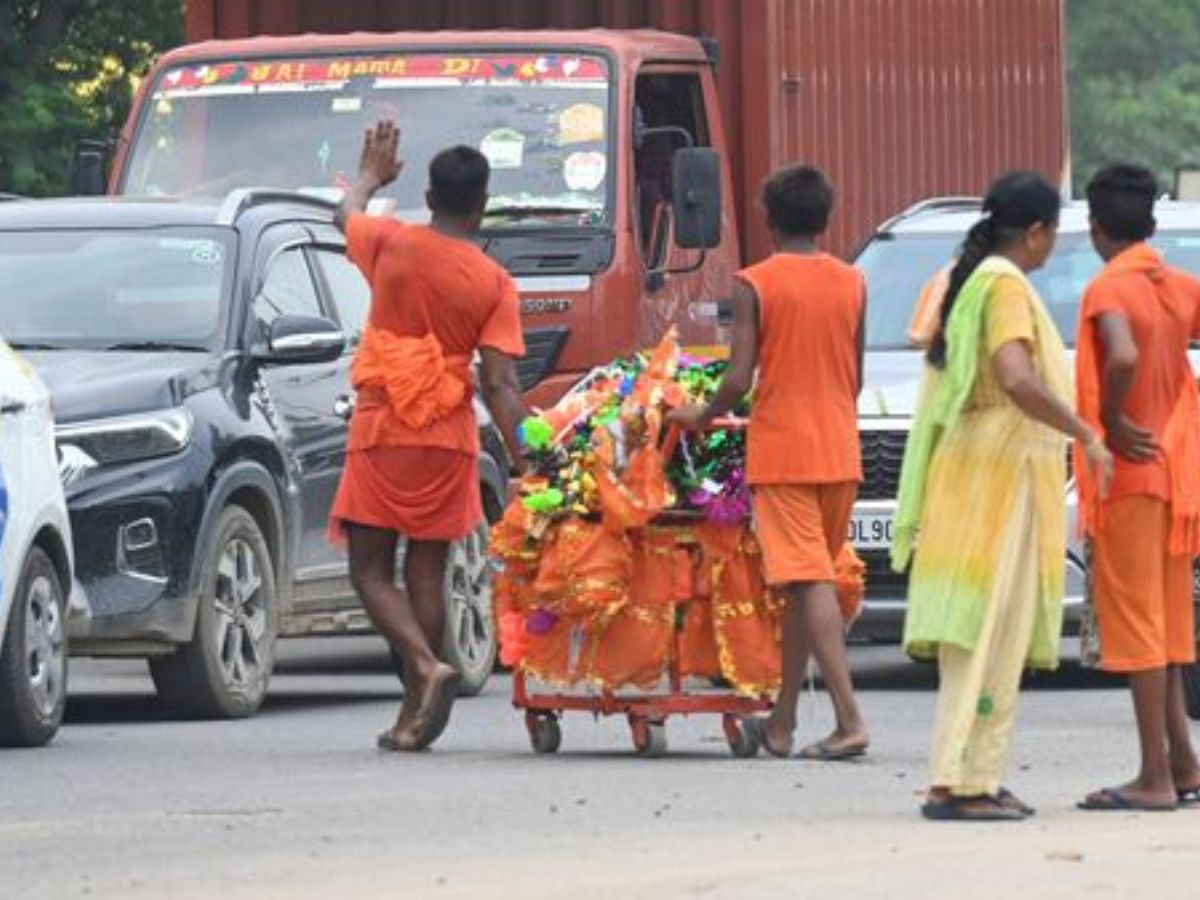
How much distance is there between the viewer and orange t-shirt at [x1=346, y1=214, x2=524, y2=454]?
539 inches

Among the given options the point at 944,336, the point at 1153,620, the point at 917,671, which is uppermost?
the point at 944,336

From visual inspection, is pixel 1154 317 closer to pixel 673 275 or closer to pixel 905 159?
pixel 673 275

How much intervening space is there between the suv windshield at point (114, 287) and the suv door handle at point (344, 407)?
74cm

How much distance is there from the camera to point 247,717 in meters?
15.8

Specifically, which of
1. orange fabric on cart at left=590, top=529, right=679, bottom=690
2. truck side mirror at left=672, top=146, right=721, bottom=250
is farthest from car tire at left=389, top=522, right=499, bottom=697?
orange fabric on cart at left=590, top=529, right=679, bottom=690

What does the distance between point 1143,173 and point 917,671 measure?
708 centimetres

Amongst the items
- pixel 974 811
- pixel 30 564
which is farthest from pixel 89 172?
pixel 974 811

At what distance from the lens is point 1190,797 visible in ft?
39.8

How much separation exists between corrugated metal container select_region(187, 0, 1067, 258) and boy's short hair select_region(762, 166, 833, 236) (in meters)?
7.63

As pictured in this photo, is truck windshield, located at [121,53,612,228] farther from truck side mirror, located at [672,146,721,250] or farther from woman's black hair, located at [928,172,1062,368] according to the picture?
woman's black hair, located at [928,172,1062,368]

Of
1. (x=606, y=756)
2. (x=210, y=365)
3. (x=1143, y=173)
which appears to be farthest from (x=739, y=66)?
(x=1143, y=173)

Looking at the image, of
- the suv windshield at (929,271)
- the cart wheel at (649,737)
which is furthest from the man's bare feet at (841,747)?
the suv windshield at (929,271)

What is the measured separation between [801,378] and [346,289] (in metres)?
4.24

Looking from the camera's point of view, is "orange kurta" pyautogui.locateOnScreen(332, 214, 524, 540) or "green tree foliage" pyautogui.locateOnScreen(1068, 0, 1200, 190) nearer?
"orange kurta" pyautogui.locateOnScreen(332, 214, 524, 540)
